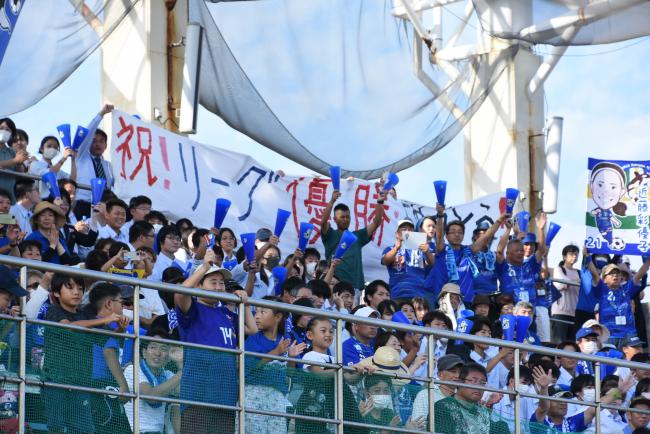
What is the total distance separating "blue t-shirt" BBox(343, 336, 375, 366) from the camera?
33.8 ft

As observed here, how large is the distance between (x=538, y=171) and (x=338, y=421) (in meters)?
9.92

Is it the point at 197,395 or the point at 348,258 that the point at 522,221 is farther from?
the point at 197,395

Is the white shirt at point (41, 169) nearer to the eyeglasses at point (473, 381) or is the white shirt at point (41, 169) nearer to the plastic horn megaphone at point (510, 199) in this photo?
the eyeglasses at point (473, 381)

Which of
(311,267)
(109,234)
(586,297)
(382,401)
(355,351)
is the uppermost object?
(109,234)

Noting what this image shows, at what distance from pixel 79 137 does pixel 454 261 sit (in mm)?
3400

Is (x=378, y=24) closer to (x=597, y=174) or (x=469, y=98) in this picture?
(x=469, y=98)

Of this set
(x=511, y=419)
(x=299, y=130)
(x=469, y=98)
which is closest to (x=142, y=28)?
(x=299, y=130)

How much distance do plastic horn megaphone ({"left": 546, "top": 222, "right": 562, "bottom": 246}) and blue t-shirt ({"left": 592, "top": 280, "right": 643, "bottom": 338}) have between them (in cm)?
85

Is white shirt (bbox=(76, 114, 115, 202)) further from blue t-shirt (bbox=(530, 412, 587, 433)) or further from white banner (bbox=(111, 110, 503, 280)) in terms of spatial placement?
blue t-shirt (bbox=(530, 412, 587, 433))

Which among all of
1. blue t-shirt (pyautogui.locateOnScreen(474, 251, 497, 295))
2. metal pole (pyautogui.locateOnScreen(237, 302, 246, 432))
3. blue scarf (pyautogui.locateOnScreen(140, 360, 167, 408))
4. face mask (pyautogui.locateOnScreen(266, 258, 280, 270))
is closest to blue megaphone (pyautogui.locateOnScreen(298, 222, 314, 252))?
face mask (pyautogui.locateOnScreen(266, 258, 280, 270))

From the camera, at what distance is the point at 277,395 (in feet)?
30.0

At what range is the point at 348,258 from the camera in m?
13.7

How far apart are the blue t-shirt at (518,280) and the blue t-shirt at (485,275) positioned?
0.51ft

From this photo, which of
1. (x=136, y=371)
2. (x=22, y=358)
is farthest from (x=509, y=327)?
(x=22, y=358)
